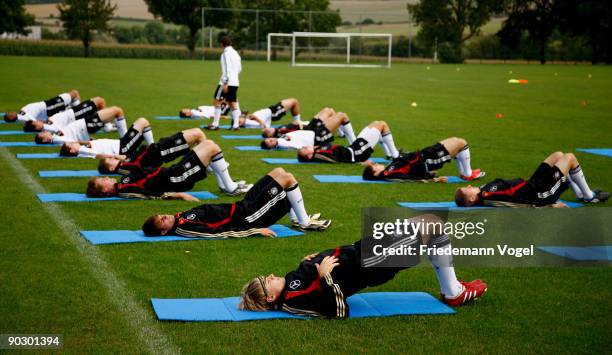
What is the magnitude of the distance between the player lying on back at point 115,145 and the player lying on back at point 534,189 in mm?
5271

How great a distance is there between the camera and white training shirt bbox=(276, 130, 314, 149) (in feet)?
45.8

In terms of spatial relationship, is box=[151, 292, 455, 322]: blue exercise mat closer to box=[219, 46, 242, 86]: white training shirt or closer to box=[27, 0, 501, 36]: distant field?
box=[219, 46, 242, 86]: white training shirt

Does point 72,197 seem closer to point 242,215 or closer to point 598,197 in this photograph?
point 242,215

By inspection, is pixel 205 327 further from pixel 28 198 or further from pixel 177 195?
pixel 28 198

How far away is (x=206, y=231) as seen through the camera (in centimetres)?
774

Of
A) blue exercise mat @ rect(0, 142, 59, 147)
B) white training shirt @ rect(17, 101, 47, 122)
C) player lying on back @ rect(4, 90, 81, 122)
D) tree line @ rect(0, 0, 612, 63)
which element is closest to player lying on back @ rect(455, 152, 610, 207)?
blue exercise mat @ rect(0, 142, 59, 147)

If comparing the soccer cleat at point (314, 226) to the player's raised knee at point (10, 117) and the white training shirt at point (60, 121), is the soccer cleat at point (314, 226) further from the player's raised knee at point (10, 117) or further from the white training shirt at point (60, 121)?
the player's raised knee at point (10, 117)

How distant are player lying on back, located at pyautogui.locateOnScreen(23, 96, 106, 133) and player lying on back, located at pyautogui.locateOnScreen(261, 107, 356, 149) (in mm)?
3484

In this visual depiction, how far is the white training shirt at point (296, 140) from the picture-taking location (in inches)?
550

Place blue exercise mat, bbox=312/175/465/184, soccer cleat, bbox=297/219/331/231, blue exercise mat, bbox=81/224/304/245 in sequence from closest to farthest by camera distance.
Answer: blue exercise mat, bbox=81/224/304/245 → soccer cleat, bbox=297/219/331/231 → blue exercise mat, bbox=312/175/465/184

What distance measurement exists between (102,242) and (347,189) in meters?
3.96

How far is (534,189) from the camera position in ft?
28.9

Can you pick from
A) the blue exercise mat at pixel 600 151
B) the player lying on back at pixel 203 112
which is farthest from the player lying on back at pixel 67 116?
A: the blue exercise mat at pixel 600 151

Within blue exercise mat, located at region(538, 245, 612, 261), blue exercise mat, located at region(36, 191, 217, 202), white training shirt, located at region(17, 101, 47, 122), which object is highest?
white training shirt, located at region(17, 101, 47, 122)
